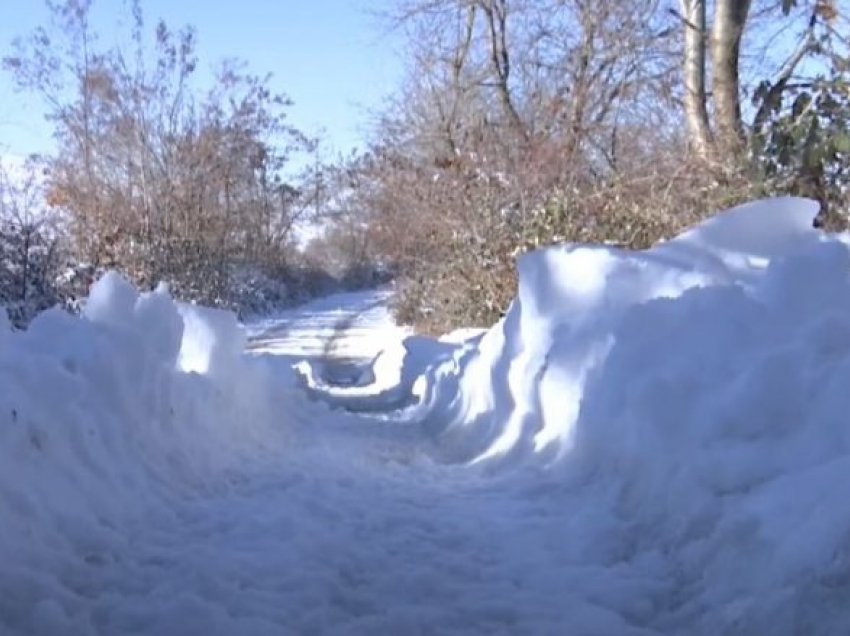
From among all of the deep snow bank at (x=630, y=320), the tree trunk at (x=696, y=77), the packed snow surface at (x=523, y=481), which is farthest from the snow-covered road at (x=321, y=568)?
the tree trunk at (x=696, y=77)

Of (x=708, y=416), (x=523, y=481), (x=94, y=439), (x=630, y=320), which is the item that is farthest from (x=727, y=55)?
(x=94, y=439)

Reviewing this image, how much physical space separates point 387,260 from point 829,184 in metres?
15.0

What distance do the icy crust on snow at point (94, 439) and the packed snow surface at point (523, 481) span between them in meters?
Answer: 0.02

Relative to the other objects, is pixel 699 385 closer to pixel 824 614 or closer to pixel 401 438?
pixel 824 614

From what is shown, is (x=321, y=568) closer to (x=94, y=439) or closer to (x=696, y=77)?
(x=94, y=439)

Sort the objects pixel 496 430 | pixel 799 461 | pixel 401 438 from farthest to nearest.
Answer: pixel 401 438 → pixel 496 430 → pixel 799 461

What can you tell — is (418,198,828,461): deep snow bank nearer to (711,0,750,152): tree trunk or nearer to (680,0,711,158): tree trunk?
(680,0,711,158): tree trunk

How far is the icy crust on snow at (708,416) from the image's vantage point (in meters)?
4.34

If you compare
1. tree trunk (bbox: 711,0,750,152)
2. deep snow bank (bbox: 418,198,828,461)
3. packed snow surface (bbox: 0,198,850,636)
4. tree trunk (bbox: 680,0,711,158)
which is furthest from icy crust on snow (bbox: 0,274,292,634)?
tree trunk (bbox: 711,0,750,152)

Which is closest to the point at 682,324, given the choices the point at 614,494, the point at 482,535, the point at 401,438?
the point at 614,494

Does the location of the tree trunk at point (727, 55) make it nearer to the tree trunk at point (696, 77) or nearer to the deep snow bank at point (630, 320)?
the tree trunk at point (696, 77)

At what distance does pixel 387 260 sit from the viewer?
99.7ft

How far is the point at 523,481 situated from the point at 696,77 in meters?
13.6

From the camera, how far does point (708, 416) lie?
5.59 metres
